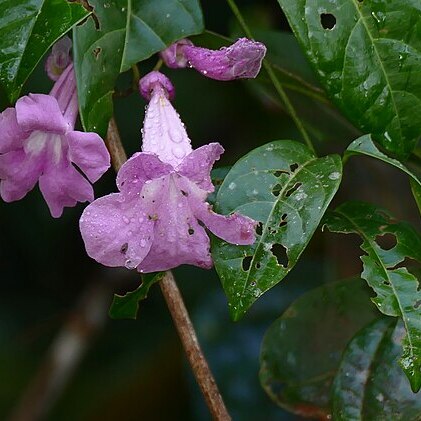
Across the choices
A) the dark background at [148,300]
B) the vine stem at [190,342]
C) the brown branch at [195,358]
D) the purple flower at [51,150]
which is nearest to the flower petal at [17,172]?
the purple flower at [51,150]

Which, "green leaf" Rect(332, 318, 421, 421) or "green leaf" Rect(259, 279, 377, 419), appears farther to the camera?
"green leaf" Rect(259, 279, 377, 419)

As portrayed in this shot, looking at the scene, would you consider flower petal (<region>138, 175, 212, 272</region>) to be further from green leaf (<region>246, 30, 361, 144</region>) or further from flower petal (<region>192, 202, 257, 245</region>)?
green leaf (<region>246, 30, 361, 144</region>)

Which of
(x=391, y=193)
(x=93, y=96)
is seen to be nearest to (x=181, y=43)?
(x=93, y=96)

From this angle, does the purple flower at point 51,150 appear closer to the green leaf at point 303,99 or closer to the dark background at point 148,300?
the green leaf at point 303,99

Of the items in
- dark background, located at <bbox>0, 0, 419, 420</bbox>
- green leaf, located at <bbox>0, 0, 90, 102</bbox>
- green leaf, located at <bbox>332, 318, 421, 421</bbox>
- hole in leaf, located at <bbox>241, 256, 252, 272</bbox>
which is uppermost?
green leaf, located at <bbox>0, 0, 90, 102</bbox>

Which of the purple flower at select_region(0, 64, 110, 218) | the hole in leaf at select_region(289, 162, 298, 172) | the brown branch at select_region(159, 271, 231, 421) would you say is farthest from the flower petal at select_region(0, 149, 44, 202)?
the hole in leaf at select_region(289, 162, 298, 172)

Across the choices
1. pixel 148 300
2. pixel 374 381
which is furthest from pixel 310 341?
pixel 148 300

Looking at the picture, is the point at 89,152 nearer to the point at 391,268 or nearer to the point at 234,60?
the point at 234,60
